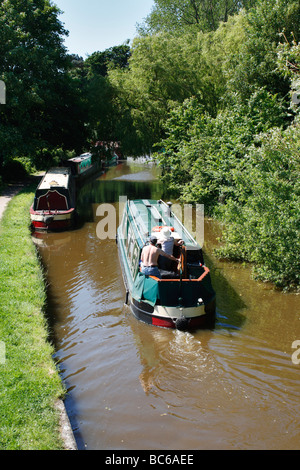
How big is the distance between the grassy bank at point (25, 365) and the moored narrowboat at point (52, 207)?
4.44 m

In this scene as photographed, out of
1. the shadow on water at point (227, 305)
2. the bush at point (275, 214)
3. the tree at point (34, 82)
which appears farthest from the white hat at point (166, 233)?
the tree at point (34, 82)

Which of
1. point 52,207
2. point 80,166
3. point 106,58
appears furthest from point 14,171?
point 106,58

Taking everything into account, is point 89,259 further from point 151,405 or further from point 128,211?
point 151,405

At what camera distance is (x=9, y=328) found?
7707 mm

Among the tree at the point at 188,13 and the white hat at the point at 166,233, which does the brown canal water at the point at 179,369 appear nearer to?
the white hat at the point at 166,233

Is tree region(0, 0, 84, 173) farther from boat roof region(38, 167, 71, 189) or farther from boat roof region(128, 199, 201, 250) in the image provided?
boat roof region(128, 199, 201, 250)

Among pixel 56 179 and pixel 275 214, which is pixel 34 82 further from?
pixel 275 214

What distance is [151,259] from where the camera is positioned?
9055 millimetres

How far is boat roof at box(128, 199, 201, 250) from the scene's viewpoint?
1013cm

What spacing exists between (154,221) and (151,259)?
2482 mm

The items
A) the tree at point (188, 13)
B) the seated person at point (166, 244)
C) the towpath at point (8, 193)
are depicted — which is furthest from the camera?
the tree at point (188, 13)

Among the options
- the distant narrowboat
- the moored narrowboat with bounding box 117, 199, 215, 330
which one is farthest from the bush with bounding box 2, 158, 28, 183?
the moored narrowboat with bounding box 117, 199, 215, 330

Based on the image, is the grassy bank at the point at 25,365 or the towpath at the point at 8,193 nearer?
the grassy bank at the point at 25,365

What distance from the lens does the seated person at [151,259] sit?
8992mm
